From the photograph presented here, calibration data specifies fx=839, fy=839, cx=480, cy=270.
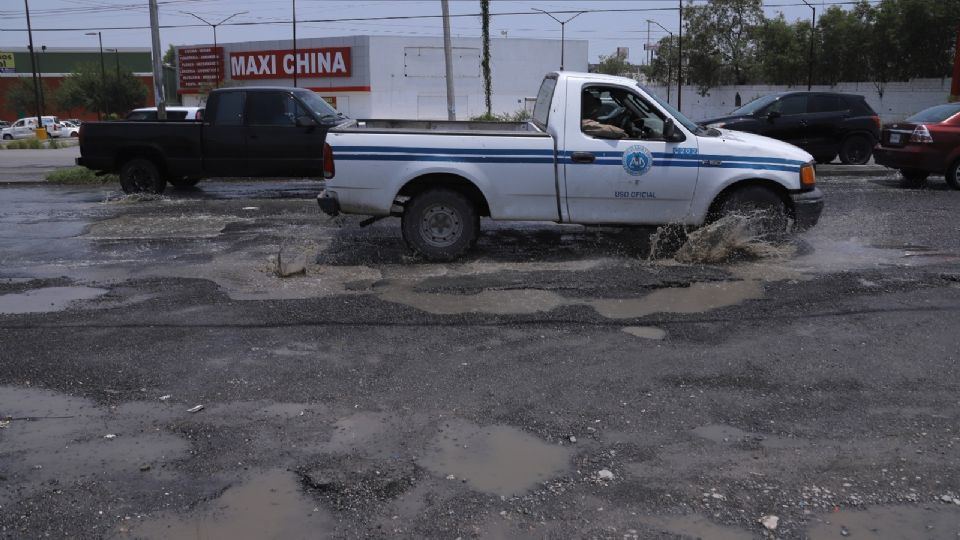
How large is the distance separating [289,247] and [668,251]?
4378mm

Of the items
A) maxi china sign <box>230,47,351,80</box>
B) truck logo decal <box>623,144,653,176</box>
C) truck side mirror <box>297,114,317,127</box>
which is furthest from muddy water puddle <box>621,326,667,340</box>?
maxi china sign <box>230,47,351,80</box>

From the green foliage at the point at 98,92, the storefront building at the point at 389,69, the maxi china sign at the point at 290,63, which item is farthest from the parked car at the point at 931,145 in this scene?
the green foliage at the point at 98,92

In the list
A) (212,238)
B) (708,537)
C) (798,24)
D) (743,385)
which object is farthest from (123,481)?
(798,24)

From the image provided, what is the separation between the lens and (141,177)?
1441cm

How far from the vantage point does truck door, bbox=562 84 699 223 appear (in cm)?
857

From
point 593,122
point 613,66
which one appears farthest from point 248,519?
point 613,66

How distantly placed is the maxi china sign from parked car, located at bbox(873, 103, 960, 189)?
4982 centimetres

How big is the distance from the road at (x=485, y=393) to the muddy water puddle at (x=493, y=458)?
0.6 inches

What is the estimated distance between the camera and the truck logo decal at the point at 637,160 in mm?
8562

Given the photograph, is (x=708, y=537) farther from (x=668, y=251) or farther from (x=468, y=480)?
(x=668, y=251)

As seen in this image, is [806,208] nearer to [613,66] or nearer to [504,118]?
[504,118]

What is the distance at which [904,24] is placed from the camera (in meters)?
47.8

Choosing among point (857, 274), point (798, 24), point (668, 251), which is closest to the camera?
point (857, 274)

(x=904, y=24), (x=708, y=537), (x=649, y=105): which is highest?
(x=904, y=24)
